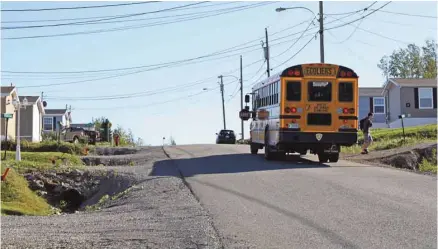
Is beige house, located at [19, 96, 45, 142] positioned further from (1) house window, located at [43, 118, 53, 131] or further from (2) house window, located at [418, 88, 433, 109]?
(2) house window, located at [418, 88, 433, 109]

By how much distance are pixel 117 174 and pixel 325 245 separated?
13746 mm

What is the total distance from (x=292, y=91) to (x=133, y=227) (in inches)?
464

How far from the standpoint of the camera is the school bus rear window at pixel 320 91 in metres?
20.8

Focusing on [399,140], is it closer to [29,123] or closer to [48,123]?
[29,123]

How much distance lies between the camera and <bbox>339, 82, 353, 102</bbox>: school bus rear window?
822 inches

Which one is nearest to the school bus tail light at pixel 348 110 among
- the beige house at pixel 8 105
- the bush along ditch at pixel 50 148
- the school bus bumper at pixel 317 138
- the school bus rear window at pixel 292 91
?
the school bus bumper at pixel 317 138

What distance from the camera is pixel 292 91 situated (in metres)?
20.8

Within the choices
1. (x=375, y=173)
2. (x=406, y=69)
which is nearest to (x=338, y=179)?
(x=375, y=173)

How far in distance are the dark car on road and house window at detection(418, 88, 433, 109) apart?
16594 millimetres

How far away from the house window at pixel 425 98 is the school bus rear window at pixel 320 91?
34132 millimetres

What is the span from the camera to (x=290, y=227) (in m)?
9.76

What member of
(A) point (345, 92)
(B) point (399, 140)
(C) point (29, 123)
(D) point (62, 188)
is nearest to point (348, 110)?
(A) point (345, 92)

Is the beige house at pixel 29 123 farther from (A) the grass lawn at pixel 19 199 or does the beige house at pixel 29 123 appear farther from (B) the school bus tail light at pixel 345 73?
(B) the school bus tail light at pixel 345 73

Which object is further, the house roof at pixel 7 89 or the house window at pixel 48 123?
the house window at pixel 48 123
